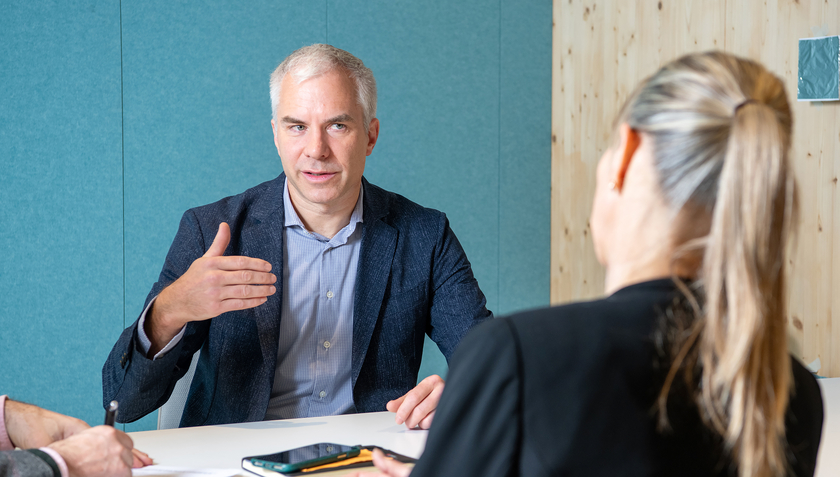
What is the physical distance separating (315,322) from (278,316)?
0.10 metres

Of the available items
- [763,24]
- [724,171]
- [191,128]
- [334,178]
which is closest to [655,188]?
[724,171]

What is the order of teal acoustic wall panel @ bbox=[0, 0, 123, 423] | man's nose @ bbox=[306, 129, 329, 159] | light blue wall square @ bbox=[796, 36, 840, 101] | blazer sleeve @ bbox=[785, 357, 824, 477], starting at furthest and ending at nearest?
teal acoustic wall panel @ bbox=[0, 0, 123, 423]
light blue wall square @ bbox=[796, 36, 840, 101]
man's nose @ bbox=[306, 129, 329, 159]
blazer sleeve @ bbox=[785, 357, 824, 477]

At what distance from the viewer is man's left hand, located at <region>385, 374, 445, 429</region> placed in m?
1.30

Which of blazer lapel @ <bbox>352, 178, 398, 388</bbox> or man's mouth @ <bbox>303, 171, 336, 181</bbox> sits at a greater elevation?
man's mouth @ <bbox>303, 171, 336, 181</bbox>

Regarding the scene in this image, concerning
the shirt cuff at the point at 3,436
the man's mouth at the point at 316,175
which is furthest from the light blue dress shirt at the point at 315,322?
the shirt cuff at the point at 3,436

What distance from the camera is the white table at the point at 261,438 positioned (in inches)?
45.0

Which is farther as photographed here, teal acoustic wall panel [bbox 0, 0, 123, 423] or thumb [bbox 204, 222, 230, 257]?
teal acoustic wall panel [bbox 0, 0, 123, 423]

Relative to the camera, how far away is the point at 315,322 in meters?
1.70

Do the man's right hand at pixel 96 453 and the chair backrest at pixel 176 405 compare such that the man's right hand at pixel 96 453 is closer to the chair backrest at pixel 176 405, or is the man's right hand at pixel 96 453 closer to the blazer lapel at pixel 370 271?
the chair backrest at pixel 176 405

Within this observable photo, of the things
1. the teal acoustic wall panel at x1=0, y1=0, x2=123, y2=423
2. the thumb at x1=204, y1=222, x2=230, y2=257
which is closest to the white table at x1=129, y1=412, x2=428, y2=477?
the thumb at x1=204, y1=222, x2=230, y2=257

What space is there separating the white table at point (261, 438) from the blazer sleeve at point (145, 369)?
191mm

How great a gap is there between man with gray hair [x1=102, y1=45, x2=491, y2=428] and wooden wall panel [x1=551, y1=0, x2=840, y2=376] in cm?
87

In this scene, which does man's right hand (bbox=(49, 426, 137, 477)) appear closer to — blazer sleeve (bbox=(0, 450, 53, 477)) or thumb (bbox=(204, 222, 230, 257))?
blazer sleeve (bbox=(0, 450, 53, 477))

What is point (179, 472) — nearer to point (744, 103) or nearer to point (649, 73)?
point (744, 103)
